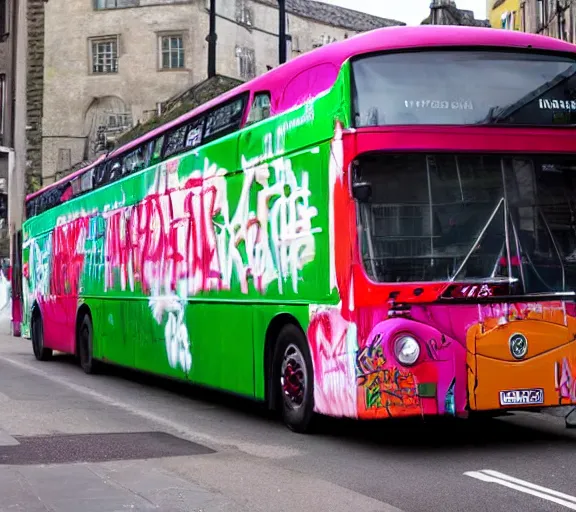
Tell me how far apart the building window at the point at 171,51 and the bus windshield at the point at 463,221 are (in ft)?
160

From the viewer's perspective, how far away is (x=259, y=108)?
12.6m

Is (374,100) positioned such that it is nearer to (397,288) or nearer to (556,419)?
(397,288)

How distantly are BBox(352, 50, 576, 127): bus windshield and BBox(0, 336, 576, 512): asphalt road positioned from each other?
2724mm

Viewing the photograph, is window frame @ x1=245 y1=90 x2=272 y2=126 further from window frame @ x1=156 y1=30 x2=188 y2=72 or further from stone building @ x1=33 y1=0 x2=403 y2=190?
window frame @ x1=156 y1=30 x2=188 y2=72

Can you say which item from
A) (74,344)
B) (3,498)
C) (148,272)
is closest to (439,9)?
(74,344)

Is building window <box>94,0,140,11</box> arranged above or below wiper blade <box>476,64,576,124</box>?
above

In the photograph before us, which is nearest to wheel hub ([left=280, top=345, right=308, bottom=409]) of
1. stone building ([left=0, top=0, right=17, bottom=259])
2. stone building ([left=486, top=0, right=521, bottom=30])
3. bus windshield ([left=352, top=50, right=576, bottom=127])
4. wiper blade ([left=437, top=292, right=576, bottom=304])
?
wiper blade ([left=437, top=292, right=576, bottom=304])

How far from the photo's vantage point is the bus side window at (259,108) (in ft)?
40.7

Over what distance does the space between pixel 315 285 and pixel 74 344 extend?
10806 mm

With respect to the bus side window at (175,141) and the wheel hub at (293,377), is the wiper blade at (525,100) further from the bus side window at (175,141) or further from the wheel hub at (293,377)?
the bus side window at (175,141)

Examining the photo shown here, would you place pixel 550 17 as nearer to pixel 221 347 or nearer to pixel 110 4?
pixel 110 4

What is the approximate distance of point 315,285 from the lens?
36.4 ft

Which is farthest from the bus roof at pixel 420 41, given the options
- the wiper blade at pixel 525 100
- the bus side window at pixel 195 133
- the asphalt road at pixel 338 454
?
the asphalt road at pixel 338 454

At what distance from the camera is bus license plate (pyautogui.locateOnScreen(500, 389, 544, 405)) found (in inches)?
410
